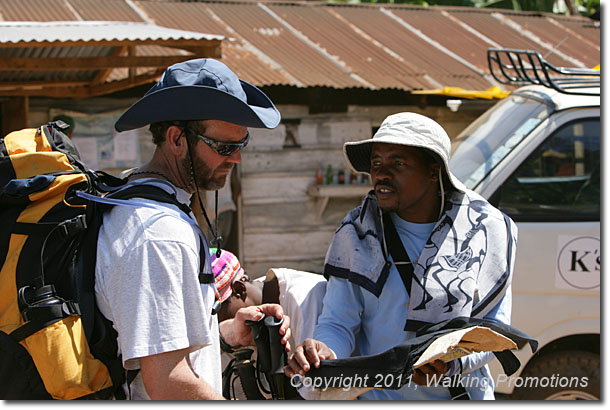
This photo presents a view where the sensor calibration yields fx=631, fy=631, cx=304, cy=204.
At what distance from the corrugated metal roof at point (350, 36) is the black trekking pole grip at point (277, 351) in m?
5.11

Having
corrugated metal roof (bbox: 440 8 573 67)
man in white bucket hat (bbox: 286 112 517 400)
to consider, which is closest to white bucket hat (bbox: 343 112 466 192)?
man in white bucket hat (bbox: 286 112 517 400)

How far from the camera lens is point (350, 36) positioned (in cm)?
895

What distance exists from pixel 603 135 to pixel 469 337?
209 cm

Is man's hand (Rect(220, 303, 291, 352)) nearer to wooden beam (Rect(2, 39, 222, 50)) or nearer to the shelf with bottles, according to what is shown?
wooden beam (Rect(2, 39, 222, 50))

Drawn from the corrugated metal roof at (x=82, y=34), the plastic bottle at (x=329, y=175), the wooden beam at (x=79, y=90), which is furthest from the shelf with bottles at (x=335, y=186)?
the corrugated metal roof at (x=82, y=34)

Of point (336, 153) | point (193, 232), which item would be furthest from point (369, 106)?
point (193, 232)

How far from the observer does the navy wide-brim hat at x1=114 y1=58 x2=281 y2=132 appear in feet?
5.74

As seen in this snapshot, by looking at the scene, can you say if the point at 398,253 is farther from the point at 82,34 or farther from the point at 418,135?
the point at 82,34

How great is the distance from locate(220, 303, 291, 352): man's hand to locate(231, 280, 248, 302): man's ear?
196 mm

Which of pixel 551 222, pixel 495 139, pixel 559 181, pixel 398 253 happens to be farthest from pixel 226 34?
pixel 398 253

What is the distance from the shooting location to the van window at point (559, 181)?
368 cm

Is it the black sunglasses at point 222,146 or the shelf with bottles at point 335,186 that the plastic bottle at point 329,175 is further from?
the black sunglasses at point 222,146

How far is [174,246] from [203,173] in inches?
12.8

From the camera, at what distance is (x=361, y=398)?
228 centimetres
